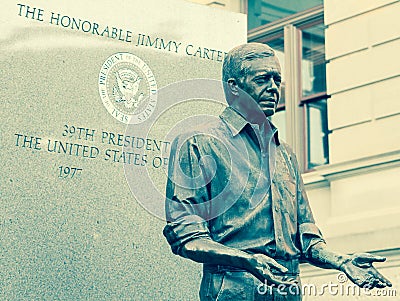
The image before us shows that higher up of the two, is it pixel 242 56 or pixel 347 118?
pixel 347 118

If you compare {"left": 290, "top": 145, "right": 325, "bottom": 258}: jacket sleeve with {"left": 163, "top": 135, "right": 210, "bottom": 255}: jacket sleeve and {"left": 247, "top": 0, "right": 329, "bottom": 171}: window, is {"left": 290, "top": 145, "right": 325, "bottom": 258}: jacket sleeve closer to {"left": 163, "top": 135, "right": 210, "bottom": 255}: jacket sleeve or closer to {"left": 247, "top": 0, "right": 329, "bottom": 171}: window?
{"left": 163, "top": 135, "right": 210, "bottom": 255}: jacket sleeve

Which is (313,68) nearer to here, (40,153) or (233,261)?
(40,153)

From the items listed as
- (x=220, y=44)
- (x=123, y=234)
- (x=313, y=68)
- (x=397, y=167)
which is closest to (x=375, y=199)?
(x=397, y=167)

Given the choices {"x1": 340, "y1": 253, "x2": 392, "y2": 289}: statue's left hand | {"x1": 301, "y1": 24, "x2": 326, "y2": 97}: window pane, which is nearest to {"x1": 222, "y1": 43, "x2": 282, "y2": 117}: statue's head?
{"x1": 340, "y1": 253, "x2": 392, "y2": 289}: statue's left hand

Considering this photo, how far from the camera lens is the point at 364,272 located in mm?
4320

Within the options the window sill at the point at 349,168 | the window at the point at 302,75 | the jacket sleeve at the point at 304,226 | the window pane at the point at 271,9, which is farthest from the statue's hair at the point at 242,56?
the window pane at the point at 271,9

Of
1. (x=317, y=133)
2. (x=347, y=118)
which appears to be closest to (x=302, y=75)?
(x=317, y=133)

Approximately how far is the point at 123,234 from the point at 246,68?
2.59m

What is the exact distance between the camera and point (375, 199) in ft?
41.9

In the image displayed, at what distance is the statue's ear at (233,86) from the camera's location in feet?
15.1

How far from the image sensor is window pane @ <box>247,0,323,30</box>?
50.4ft

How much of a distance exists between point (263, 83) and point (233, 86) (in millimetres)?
152

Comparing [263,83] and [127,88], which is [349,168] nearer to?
[127,88]

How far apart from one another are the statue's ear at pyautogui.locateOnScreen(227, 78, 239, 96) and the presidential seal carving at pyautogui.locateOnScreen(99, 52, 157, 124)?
262cm
